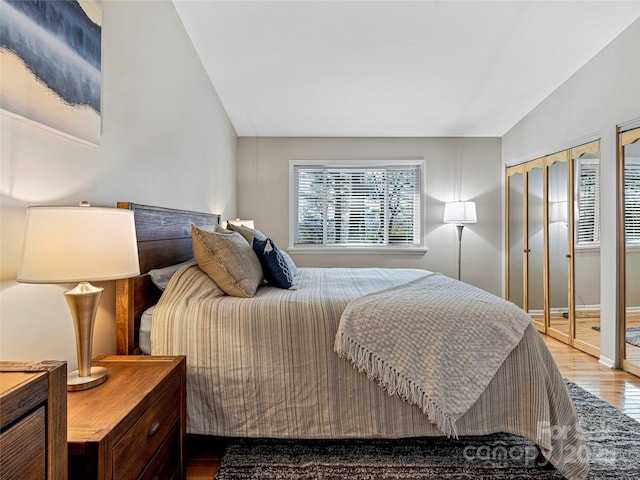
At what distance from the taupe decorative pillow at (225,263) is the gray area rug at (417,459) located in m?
0.82

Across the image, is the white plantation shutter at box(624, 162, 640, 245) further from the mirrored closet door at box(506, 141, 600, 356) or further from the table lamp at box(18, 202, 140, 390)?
the table lamp at box(18, 202, 140, 390)

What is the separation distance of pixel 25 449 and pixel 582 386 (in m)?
3.25

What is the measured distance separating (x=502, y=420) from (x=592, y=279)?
2331mm

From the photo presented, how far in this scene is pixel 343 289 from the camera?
7.11ft

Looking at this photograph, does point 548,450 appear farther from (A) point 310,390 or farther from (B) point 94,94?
(B) point 94,94

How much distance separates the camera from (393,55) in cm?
316

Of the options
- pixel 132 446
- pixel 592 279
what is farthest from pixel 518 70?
pixel 132 446

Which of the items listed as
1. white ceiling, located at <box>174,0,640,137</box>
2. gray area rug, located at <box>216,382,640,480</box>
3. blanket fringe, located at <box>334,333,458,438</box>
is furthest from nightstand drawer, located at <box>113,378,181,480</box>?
white ceiling, located at <box>174,0,640,137</box>

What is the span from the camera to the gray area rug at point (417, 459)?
1.66m

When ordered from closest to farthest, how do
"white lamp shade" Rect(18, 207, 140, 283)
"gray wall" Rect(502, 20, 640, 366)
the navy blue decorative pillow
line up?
"white lamp shade" Rect(18, 207, 140, 283) → the navy blue decorative pillow → "gray wall" Rect(502, 20, 640, 366)

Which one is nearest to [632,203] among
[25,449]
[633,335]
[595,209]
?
[595,209]

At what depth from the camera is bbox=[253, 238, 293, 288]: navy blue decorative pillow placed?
2.22 m

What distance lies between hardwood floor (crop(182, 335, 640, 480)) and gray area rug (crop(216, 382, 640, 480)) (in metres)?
0.09

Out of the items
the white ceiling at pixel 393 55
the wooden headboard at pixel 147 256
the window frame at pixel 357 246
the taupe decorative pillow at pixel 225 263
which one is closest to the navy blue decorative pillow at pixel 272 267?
the taupe decorative pillow at pixel 225 263
